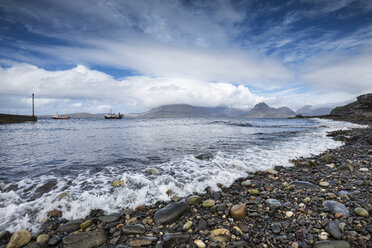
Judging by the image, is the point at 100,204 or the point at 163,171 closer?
the point at 100,204

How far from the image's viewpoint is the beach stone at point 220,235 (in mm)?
3039

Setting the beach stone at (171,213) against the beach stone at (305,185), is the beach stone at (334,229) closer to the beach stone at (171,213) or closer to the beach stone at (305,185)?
the beach stone at (305,185)

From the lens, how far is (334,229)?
296 centimetres

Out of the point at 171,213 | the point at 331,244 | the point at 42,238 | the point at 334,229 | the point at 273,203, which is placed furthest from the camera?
the point at 273,203

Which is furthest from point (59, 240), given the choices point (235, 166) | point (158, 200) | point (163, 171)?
point (235, 166)

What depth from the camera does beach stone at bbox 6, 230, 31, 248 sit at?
9.89ft

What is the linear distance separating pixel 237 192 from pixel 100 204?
4041mm

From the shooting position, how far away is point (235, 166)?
780cm

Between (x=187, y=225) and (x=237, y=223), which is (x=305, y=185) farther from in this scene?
(x=187, y=225)

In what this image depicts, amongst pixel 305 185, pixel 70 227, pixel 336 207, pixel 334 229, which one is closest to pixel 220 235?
pixel 334 229

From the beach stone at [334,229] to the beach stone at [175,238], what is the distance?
2572mm

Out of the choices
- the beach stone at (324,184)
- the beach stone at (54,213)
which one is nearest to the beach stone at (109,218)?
the beach stone at (54,213)

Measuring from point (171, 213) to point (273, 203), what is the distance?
2.52m

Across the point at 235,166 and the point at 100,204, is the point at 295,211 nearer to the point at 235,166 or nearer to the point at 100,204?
the point at 235,166
